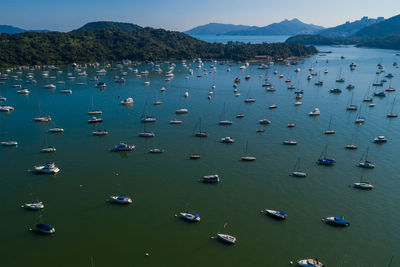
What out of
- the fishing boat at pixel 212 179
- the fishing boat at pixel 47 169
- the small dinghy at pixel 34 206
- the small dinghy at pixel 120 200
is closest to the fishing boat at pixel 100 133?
the fishing boat at pixel 47 169

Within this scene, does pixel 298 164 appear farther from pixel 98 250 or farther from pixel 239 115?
pixel 98 250

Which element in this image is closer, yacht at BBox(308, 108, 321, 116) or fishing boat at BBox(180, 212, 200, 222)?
fishing boat at BBox(180, 212, 200, 222)

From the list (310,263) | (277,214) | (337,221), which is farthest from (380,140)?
(310,263)

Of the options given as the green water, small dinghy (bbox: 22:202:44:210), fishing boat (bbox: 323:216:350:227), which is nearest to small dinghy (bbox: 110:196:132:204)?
the green water

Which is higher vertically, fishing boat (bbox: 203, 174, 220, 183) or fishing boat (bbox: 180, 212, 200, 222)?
fishing boat (bbox: 203, 174, 220, 183)

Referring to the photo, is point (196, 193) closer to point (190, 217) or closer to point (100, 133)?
point (190, 217)

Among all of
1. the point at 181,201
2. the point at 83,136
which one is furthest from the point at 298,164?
the point at 83,136

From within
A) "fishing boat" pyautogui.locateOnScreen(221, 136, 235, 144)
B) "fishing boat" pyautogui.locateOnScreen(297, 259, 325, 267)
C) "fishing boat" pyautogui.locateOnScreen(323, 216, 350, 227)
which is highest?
"fishing boat" pyautogui.locateOnScreen(221, 136, 235, 144)

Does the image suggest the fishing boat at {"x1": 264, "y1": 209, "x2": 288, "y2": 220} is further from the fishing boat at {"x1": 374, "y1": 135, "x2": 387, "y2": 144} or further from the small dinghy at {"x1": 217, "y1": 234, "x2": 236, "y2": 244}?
the fishing boat at {"x1": 374, "y1": 135, "x2": 387, "y2": 144}
